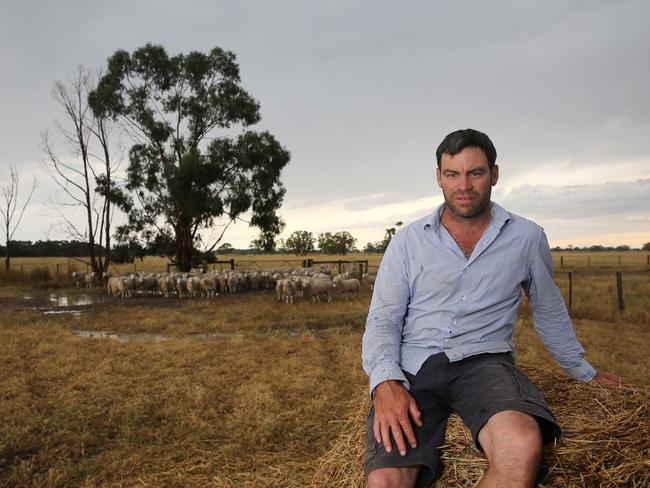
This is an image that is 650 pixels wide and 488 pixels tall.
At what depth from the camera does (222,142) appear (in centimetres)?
3203

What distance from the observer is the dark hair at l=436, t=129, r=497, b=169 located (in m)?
2.41

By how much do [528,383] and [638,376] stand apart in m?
6.90

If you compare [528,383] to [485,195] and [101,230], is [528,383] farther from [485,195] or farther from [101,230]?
[101,230]

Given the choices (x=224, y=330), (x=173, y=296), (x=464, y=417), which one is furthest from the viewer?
(x=173, y=296)

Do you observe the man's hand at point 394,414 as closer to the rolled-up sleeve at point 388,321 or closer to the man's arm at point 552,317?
the rolled-up sleeve at point 388,321

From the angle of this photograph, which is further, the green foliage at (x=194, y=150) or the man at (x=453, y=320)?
the green foliage at (x=194, y=150)

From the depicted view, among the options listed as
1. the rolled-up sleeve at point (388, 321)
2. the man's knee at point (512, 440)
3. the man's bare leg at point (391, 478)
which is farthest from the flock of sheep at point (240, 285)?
the man's knee at point (512, 440)

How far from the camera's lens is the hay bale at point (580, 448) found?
6.76 ft

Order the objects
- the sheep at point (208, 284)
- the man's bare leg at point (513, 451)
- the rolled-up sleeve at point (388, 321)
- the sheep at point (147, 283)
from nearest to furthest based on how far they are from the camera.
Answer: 1. the man's bare leg at point (513, 451)
2. the rolled-up sleeve at point (388, 321)
3. the sheep at point (208, 284)
4. the sheep at point (147, 283)

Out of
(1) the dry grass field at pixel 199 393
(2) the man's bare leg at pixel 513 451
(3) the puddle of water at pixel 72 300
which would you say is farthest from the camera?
(3) the puddle of water at pixel 72 300

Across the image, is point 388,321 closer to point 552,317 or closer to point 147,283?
point 552,317

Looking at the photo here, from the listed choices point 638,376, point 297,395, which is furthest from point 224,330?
point 638,376

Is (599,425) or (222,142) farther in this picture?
(222,142)

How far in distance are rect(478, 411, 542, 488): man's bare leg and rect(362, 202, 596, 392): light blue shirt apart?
0.42m
